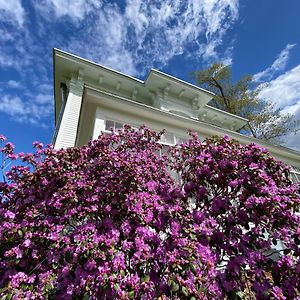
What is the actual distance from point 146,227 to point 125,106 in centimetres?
387

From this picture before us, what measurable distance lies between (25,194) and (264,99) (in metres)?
18.8

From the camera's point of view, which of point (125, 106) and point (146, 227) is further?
point (125, 106)

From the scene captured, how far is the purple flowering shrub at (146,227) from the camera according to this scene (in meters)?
2.21

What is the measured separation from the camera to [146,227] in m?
2.66

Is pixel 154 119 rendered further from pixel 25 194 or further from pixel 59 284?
pixel 59 284

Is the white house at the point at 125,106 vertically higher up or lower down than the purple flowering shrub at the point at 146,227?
higher up

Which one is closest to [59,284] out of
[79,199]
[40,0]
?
[79,199]

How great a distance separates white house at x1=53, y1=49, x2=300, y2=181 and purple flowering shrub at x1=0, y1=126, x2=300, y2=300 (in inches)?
82.9

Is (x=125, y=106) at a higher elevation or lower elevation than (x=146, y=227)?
higher

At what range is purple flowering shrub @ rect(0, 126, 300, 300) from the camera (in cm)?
221

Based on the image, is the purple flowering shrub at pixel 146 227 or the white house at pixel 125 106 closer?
the purple flowering shrub at pixel 146 227

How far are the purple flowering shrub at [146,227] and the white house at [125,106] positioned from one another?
6.90 feet

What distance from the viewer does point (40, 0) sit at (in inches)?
270

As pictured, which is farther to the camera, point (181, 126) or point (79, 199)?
point (181, 126)
